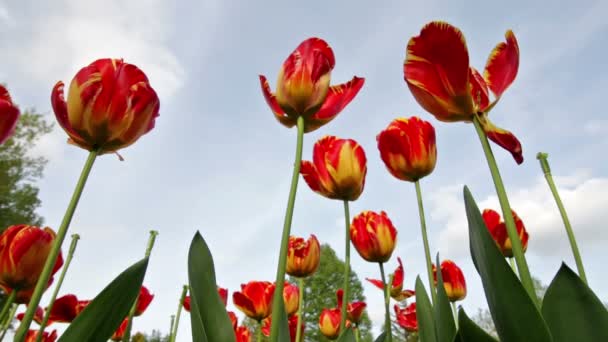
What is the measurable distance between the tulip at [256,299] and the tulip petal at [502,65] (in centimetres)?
171

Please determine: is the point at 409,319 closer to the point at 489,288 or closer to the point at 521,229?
the point at 521,229

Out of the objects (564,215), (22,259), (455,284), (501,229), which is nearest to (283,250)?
(564,215)

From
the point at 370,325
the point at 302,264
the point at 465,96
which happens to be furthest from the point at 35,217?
the point at 465,96

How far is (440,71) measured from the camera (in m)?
0.80

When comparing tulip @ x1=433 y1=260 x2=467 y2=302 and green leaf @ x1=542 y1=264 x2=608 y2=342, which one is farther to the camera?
tulip @ x1=433 y1=260 x2=467 y2=302

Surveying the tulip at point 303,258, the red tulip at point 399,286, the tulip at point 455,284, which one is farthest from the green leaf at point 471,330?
the tulip at point 455,284

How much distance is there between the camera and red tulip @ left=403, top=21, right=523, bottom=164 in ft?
2.48

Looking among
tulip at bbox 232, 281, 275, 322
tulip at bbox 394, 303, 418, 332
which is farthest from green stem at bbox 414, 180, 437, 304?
tulip at bbox 394, 303, 418, 332

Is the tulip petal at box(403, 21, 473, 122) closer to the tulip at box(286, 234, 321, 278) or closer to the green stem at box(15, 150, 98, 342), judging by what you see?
the green stem at box(15, 150, 98, 342)

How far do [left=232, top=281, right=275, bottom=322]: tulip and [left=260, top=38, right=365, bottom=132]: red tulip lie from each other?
1.45m

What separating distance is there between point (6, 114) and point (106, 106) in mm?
210

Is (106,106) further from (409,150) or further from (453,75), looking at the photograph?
(409,150)

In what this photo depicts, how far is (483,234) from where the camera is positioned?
24.1 inches

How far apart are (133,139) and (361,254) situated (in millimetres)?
1118
